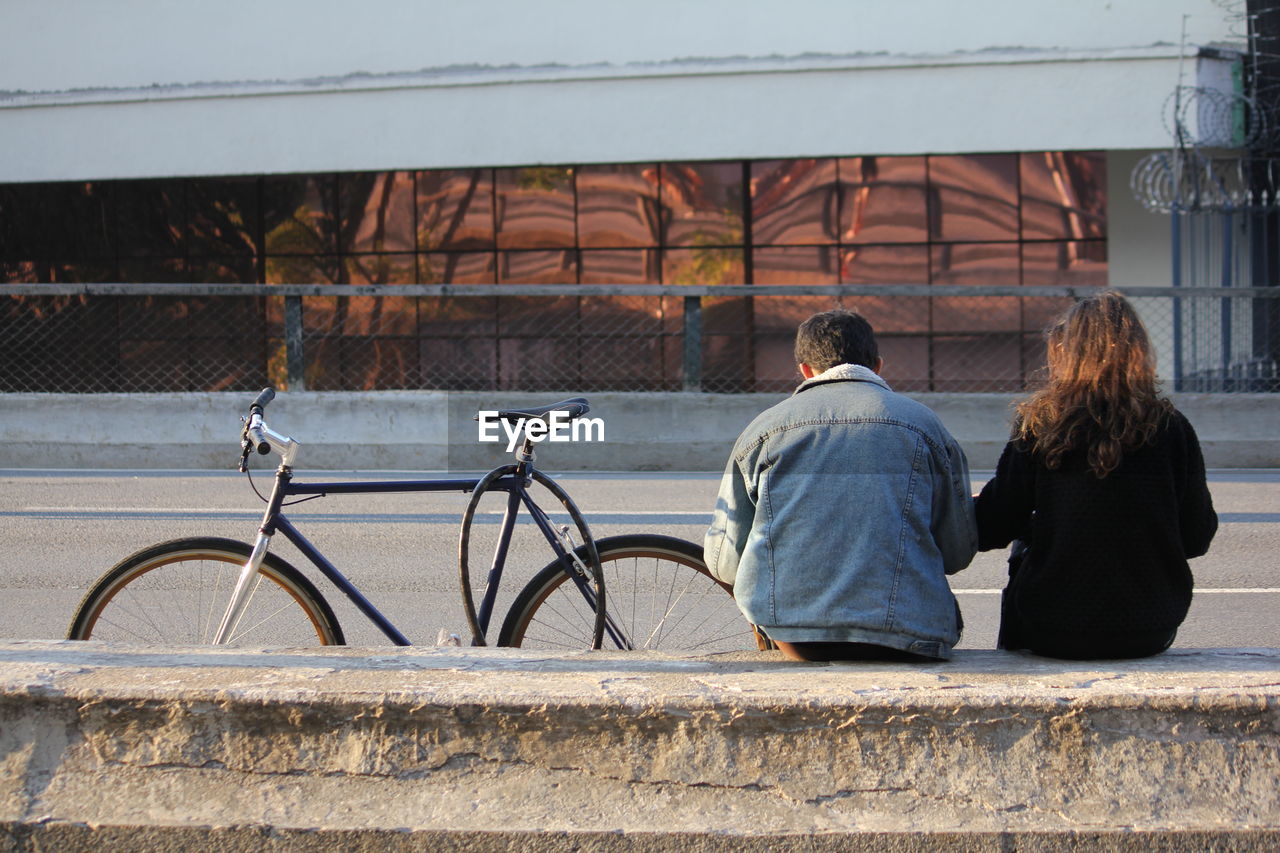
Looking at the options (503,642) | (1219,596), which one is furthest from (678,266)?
(503,642)

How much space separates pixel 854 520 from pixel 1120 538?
0.70 meters

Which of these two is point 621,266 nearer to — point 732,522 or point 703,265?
point 703,265

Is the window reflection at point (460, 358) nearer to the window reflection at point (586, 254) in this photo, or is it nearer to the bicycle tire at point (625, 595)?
the window reflection at point (586, 254)

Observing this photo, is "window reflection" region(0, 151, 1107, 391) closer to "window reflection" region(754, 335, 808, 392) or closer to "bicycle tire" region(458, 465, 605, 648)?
"window reflection" region(754, 335, 808, 392)

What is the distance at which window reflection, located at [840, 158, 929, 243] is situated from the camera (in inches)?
667

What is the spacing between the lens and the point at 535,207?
17.8 metres

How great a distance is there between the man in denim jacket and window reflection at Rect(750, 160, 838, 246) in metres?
14.0

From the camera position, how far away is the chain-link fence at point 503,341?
17.1 metres

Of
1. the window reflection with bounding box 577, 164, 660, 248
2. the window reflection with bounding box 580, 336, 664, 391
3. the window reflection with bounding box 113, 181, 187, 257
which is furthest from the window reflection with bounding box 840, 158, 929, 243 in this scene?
the window reflection with bounding box 113, 181, 187, 257

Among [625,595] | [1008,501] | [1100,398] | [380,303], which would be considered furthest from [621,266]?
[1100,398]

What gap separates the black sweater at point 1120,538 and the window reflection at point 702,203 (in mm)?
14167

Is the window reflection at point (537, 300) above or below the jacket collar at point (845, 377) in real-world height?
above

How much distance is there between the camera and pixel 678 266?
1759 cm

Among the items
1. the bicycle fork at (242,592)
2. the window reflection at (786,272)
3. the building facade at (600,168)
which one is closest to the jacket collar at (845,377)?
the bicycle fork at (242,592)
